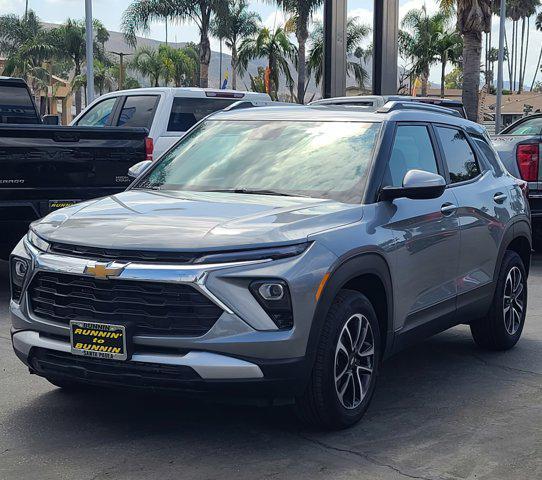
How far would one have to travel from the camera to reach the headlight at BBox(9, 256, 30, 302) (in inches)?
205

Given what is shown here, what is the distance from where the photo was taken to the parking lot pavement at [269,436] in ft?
15.1

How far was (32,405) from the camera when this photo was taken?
18.4 ft

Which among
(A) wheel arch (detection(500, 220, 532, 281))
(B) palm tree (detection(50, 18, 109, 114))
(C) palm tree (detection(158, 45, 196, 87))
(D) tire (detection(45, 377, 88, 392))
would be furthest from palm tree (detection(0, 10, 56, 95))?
(D) tire (detection(45, 377, 88, 392))

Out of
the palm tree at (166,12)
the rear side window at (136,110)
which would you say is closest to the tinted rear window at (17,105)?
the rear side window at (136,110)

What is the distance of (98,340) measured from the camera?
475cm

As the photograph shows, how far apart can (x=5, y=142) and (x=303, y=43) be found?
4637 centimetres

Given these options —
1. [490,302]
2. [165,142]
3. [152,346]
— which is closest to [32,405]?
[152,346]

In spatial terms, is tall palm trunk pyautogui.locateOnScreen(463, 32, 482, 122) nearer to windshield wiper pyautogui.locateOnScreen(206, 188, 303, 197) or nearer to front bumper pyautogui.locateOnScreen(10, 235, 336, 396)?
windshield wiper pyautogui.locateOnScreen(206, 188, 303, 197)

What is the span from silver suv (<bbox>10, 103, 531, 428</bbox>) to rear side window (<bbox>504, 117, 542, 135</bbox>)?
24.3 ft

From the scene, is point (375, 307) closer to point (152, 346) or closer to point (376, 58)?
point (152, 346)

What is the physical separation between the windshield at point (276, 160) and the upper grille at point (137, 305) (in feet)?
4.09

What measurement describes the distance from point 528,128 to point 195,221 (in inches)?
394

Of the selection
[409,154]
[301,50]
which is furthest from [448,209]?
[301,50]

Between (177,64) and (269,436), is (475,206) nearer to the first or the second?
(269,436)
